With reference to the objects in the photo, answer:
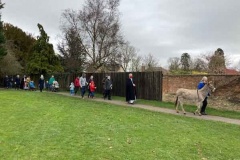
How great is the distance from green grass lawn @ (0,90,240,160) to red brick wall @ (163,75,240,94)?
5.18 metres

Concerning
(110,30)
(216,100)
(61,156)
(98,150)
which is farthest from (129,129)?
(110,30)

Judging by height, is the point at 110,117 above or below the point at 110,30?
below

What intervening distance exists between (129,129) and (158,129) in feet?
3.44

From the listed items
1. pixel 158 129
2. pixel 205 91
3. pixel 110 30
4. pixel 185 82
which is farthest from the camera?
pixel 110 30

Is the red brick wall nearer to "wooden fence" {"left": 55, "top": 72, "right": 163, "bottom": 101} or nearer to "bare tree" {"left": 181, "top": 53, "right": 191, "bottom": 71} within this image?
"wooden fence" {"left": 55, "top": 72, "right": 163, "bottom": 101}

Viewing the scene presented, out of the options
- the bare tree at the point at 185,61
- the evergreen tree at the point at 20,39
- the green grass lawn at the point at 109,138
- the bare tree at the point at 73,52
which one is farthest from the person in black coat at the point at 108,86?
the evergreen tree at the point at 20,39

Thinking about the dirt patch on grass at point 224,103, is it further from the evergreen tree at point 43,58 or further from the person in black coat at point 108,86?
the evergreen tree at point 43,58

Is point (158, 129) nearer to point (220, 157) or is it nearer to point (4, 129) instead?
point (220, 157)

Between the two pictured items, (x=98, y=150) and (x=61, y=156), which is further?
(x=98, y=150)

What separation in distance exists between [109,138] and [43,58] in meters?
37.4

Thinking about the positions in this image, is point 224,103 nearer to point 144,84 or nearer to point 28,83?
point 144,84

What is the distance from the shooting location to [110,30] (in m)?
41.4

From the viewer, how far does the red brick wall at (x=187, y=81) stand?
56.6ft

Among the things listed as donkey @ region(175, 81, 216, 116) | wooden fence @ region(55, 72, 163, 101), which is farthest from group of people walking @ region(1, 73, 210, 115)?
wooden fence @ region(55, 72, 163, 101)
